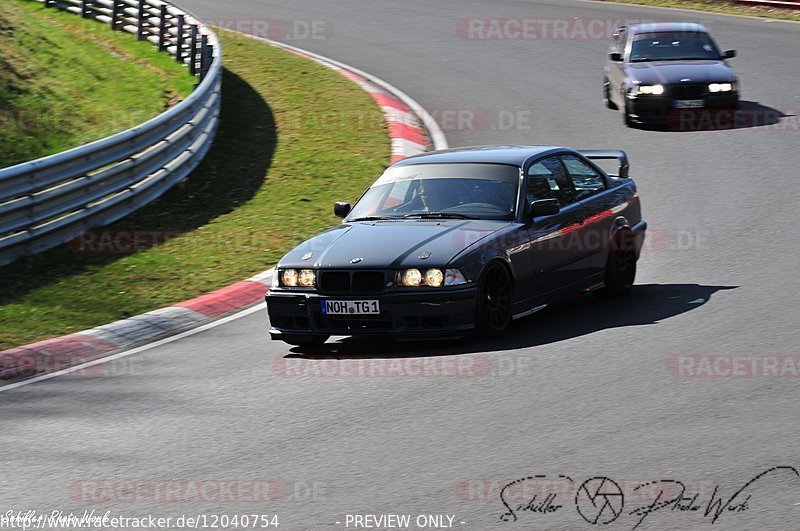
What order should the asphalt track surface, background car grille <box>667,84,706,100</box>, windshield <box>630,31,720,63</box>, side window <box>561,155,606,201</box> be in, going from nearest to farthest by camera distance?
the asphalt track surface < side window <box>561,155,606,201</box> < background car grille <box>667,84,706,100</box> < windshield <box>630,31,720,63</box>

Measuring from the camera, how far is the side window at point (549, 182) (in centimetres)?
1070

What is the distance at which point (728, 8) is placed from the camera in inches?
1305

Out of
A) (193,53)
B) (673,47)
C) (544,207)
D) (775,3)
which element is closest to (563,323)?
(544,207)

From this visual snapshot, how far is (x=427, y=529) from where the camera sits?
5.82 m

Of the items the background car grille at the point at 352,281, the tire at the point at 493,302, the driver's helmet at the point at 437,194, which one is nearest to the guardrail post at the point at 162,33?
the driver's helmet at the point at 437,194

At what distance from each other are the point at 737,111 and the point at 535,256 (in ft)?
36.6

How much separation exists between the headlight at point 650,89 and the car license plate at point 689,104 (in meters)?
0.30

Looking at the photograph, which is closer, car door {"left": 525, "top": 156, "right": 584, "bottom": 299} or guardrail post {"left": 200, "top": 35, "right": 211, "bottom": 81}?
car door {"left": 525, "top": 156, "right": 584, "bottom": 299}

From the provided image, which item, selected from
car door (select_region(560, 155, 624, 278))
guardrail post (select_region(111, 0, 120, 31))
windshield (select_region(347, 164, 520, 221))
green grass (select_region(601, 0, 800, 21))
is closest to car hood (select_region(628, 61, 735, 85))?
car door (select_region(560, 155, 624, 278))

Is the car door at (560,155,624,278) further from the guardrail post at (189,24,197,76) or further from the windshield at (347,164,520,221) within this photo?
the guardrail post at (189,24,197,76)

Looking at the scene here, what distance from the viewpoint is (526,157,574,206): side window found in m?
10.7

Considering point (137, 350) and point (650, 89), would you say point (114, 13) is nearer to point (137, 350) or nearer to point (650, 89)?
point (650, 89)

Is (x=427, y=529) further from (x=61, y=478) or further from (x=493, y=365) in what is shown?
(x=493, y=365)

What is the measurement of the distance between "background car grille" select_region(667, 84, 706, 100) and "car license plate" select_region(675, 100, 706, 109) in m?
0.05
